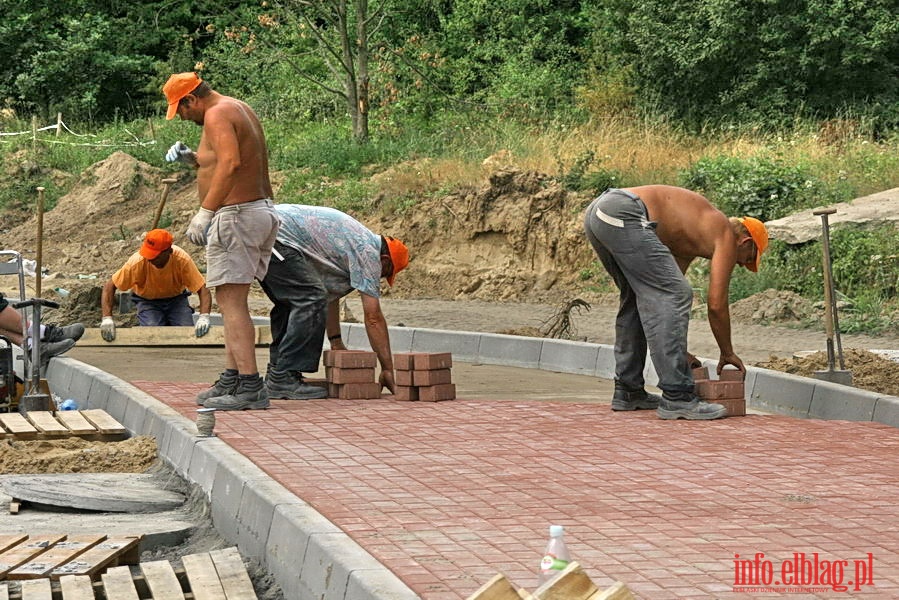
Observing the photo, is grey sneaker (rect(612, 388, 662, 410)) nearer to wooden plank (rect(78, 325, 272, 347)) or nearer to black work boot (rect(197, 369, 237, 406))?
black work boot (rect(197, 369, 237, 406))

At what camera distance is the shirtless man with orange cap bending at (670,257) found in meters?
8.53

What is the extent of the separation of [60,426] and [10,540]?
2.87 metres

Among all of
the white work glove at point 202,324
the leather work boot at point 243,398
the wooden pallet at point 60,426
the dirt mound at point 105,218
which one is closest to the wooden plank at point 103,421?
the wooden pallet at point 60,426

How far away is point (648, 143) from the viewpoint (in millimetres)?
23156

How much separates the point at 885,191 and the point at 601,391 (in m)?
8.62

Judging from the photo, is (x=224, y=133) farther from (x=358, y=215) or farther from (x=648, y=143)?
(x=648, y=143)

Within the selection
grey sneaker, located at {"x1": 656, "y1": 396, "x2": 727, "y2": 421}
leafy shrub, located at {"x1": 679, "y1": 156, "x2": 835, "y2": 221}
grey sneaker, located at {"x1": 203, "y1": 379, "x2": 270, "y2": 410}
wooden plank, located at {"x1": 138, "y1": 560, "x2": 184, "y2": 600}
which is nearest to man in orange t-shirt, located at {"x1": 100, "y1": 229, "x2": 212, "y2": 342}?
grey sneaker, located at {"x1": 203, "y1": 379, "x2": 270, "y2": 410}

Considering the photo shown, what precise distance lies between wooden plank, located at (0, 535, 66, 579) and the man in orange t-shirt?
6.48 meters

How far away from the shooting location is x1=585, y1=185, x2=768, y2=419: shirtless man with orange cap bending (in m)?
8.53

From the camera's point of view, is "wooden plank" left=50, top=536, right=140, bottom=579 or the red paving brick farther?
"wooden plank" left=50, top=536, right=140, bottom=579

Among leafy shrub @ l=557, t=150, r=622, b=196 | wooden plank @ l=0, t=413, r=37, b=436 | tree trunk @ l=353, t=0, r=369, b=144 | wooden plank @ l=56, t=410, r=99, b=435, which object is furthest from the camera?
tree trunk @ l=353, t=0, r=369, b=144

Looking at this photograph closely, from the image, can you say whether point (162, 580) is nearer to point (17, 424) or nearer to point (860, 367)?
point (17, 424)

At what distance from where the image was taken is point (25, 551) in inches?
225

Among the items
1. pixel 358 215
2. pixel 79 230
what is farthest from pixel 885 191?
pixel 79 230
